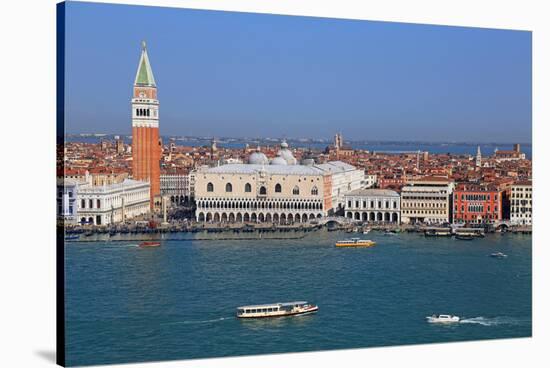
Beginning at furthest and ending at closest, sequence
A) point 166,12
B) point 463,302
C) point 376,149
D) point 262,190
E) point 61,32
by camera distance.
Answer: point 262,190
point 376,149
point 463,302
point 166,12
point 61,32

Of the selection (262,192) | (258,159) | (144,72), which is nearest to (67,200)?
(144,72)

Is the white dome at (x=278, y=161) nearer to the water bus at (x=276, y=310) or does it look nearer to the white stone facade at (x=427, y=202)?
the white stone facade at (x=427, y=202)

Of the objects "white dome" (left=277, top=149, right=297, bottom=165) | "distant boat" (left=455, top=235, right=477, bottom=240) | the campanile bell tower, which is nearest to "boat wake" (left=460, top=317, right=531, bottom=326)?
"distant boat" (left=455, top=235, right=477, bottom=240)

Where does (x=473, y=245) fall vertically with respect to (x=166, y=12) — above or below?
below

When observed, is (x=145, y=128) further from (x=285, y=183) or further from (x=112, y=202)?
(x=285, y=183)

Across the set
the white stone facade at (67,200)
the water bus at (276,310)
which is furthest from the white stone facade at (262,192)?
the water bus at (276,310)

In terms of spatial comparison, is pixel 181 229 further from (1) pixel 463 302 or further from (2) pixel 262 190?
(1) pixel 463 302

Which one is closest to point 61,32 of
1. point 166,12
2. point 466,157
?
point 166,12
